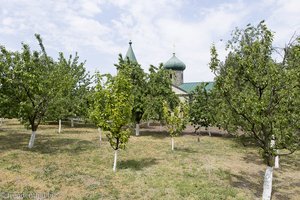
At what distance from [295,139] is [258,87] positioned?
11.9 feet

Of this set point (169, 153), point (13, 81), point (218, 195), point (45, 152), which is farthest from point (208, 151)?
point (13, 81)

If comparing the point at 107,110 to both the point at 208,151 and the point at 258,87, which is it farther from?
the point at 208,151

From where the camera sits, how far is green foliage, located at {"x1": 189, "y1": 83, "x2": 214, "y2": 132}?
35125 millimetres

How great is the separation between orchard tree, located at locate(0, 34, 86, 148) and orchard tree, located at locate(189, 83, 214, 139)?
1874cm

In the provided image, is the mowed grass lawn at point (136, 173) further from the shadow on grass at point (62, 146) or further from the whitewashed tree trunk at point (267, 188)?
the whitewashed tree trunk at point (267, 188)

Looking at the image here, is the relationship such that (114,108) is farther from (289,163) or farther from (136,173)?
(289,163)

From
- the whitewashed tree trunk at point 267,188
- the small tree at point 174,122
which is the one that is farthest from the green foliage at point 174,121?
the whitewashed tree trunk at point 267,188

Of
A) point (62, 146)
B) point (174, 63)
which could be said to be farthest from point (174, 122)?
point (174, 63)

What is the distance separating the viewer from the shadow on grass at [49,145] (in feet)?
77.8

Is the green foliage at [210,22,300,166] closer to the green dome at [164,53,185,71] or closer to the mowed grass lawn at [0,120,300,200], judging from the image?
the mowed grass lawn at [0,120,300,200]

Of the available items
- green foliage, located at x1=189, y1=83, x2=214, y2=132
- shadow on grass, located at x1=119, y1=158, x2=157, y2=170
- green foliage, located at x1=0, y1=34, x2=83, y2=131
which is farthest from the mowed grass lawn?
green foliage, located at x1=189, y1=83, x2=214, y2=132

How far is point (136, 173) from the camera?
59.5ft

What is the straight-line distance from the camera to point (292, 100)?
14.5 m

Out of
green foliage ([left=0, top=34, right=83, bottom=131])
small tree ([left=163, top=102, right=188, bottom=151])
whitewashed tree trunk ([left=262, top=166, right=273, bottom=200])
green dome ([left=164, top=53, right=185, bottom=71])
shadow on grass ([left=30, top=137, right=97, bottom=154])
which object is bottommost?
whitewashed tree trunk ([left=262, top=166, right=273, bottom=200])
